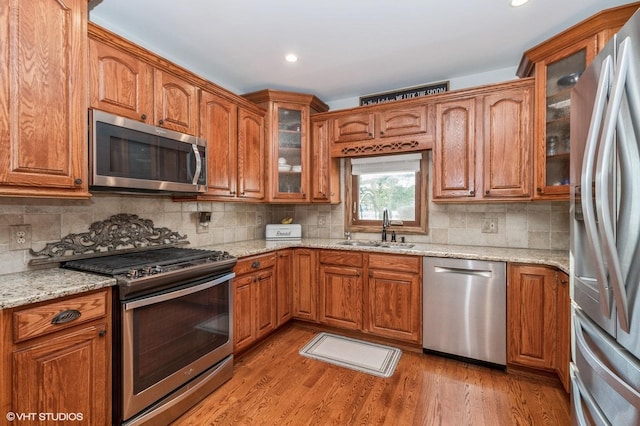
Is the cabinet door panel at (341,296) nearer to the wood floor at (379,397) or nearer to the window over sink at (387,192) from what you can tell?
the wood floor at (379,397)

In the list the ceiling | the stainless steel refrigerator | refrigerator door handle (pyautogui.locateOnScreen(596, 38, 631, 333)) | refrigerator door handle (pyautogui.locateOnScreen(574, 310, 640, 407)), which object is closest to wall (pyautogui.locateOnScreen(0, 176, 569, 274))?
the ceiling

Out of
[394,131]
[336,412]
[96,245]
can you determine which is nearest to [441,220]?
[394,131]

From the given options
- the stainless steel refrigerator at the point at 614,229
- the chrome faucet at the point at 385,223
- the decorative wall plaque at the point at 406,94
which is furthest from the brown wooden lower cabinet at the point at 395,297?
the decorative wall plaque at the point at 406,94

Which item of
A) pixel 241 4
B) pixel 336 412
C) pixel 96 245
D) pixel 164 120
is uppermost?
pixel 241 4

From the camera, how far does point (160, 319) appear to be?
1.71m

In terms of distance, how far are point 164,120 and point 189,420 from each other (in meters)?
1.97

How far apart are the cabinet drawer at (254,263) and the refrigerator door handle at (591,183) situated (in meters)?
2.14

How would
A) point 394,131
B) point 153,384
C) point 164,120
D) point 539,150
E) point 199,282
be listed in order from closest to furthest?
point 153,384
point 199,282
point 164,120
point 539,150
point 394,131

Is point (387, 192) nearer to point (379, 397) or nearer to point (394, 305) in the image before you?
point (394, 305)

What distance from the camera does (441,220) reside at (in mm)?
3021

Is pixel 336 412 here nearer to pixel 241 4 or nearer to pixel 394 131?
pixel 394 131

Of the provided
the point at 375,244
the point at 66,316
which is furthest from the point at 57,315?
the point at 375,244

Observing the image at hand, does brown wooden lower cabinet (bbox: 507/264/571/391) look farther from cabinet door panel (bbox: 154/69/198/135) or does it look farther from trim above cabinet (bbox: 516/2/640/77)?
cabinet door panel (bbox: 154/69/198/135)

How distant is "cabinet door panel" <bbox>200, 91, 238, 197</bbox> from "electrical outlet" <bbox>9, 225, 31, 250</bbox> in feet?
3.67
